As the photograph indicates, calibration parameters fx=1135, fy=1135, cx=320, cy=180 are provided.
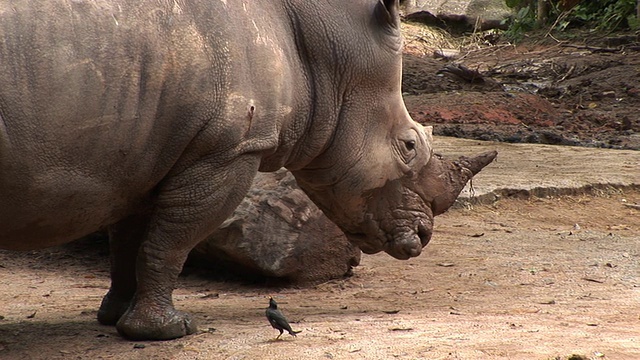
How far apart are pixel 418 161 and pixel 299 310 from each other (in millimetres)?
961

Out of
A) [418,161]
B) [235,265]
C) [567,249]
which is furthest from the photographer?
[567,249]

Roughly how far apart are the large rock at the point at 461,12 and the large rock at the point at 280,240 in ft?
46.1

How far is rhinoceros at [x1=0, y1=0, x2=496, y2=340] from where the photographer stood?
4117 millimetres

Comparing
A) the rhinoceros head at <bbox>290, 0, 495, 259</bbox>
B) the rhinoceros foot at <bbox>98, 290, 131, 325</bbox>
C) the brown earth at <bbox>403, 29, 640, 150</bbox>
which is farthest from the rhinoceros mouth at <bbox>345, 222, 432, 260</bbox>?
the brown earth at <bbox>403, 29, 640, 150</bbox>

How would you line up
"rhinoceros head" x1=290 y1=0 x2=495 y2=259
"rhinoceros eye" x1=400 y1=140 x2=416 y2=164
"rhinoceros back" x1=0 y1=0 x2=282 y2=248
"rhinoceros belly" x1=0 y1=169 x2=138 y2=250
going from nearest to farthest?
"rhinoceros back" x1=0 y1=0 x2=282 y2=248, "rhinoceros belly" x1=0 y1=169 x2=138 y2=250, "rhinoceros head" x1=290 y1=0 x2=495 y2=259, "rhinoceros eye" x1=400 y1=140 x2=416 y2=164

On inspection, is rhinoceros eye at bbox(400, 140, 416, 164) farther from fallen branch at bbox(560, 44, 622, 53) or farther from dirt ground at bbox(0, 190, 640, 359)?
fallen branch at bbox(560, 44, 622, 53)

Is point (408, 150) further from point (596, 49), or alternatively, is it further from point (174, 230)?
point (596, 49)

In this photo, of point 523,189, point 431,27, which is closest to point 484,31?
point 431,27

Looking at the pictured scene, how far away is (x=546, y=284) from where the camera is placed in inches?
246

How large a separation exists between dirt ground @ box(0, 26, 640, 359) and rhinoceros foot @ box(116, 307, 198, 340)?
0.16 feet

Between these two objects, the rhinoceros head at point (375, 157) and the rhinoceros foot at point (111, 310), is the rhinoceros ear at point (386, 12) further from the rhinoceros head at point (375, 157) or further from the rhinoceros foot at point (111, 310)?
the rhinoceros foot at point (111, 310)

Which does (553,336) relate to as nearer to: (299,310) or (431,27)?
(299,310)

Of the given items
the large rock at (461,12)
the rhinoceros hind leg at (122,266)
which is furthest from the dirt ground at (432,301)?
the large rock at (461,12)

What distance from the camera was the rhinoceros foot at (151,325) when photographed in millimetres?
4793
